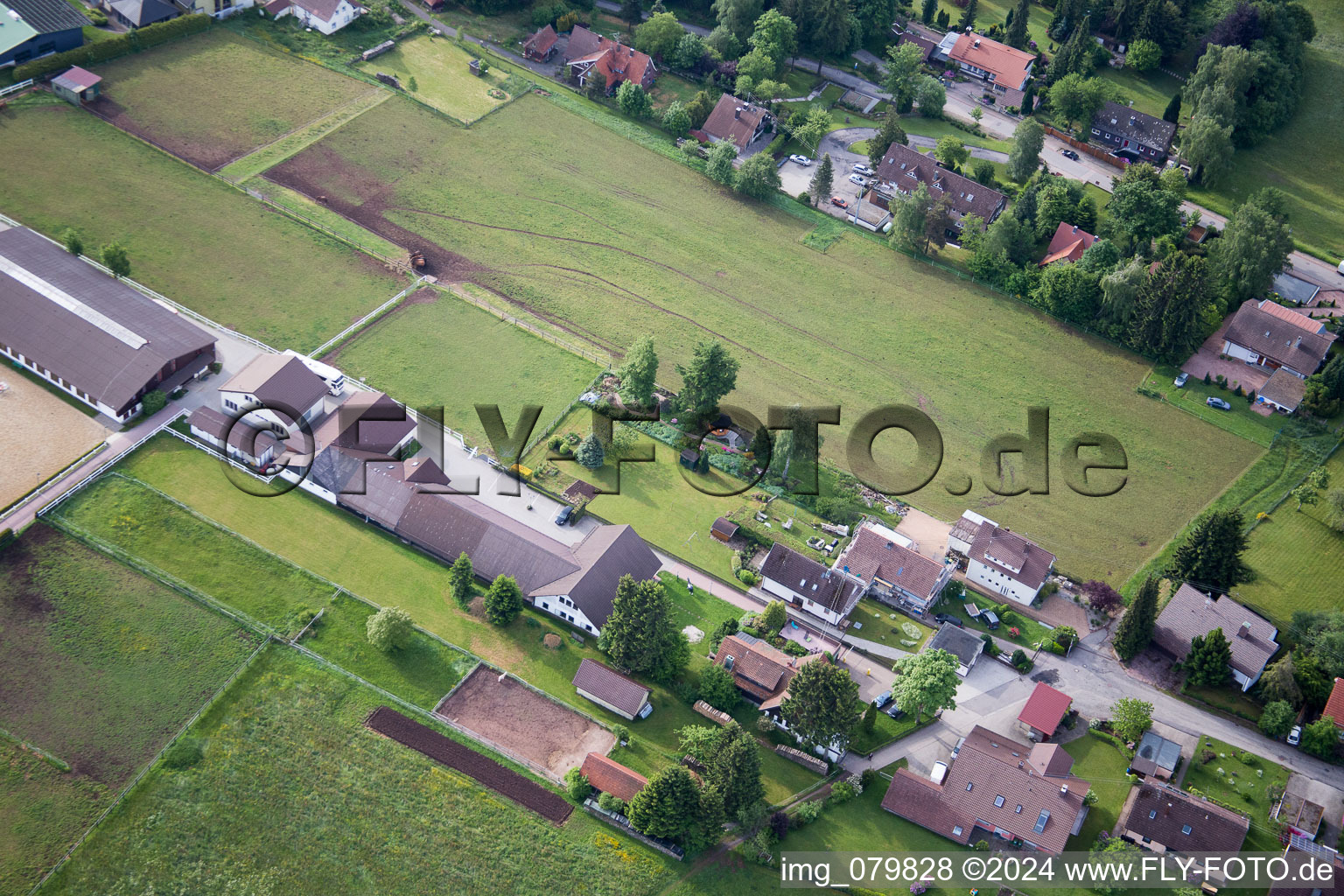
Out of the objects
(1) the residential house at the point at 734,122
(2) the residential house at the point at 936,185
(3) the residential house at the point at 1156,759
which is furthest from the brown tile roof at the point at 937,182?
(3) the residential house at the point at 1156,759

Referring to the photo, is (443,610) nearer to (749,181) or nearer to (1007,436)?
(1007,436)

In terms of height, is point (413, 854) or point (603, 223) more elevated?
point (603, 223)

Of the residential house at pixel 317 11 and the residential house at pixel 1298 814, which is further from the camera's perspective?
the residential house at pixel 317 11

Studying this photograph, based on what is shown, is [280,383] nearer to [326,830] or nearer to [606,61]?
[326,830]

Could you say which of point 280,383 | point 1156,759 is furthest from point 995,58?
point 280,383

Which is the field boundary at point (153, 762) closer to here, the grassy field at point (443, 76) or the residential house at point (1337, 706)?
the residential house at point (1337, 706)

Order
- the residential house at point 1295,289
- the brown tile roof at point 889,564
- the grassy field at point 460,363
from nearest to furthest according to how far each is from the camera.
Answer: the brown tile roof at point 889,564 → the grassy field at point 460,363 → the residential house at point 1295,289

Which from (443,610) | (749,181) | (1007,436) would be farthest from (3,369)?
(1007,436)

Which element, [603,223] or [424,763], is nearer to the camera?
[424,763]
